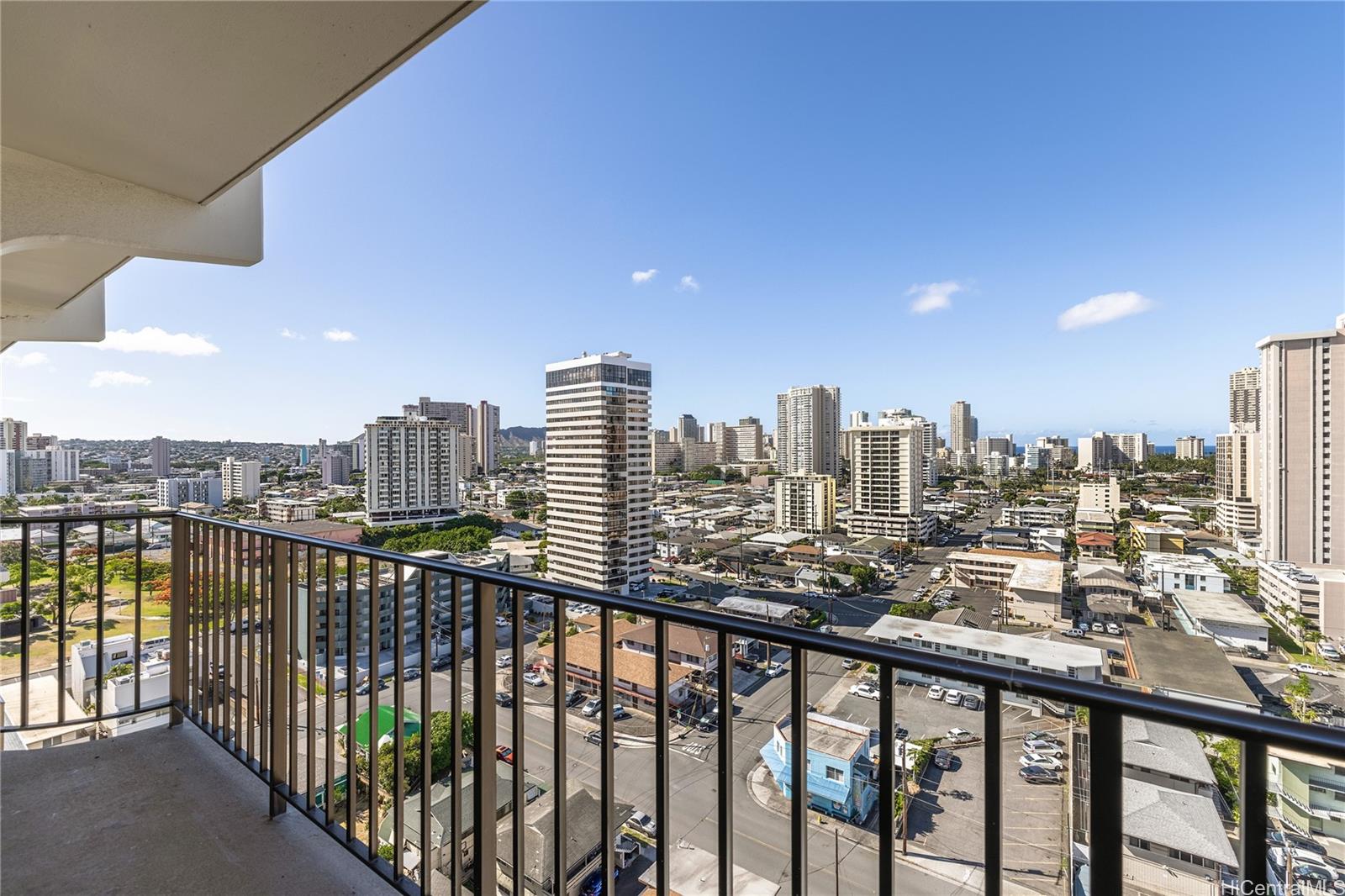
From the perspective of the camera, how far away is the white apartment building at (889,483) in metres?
23.7

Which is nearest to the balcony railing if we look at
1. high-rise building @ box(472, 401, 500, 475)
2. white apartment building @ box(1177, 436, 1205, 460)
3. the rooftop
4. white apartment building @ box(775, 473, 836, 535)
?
the rooftop

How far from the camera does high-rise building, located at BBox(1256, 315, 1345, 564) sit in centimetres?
1254

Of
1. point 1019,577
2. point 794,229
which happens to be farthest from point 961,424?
point 1019,577

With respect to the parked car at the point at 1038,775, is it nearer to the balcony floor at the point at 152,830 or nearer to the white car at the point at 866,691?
the white car at the point at 866,691

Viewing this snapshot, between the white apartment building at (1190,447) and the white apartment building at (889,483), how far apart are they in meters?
15.1

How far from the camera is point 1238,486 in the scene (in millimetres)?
18547

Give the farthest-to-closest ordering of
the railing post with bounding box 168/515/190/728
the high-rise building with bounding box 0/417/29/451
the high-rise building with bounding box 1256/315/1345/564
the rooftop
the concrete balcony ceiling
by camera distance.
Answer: the high-rise building with bounding box 1256/315/1345/564 → the rooftop → the high-rise building with bounding box 0/417/29/451 → the railing post with bounding box 168/515/190/728 → the concrete balcony ceiling

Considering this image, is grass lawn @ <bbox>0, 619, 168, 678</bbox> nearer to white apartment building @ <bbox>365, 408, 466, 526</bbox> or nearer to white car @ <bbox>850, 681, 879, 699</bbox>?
white car @ <bbox>850, 681, 879, 699</bbox>

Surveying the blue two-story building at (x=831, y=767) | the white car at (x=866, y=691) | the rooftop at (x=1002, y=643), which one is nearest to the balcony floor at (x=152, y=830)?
the blue two-story building at (x=831, y=767)

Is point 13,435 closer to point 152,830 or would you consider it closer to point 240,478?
point 240,478

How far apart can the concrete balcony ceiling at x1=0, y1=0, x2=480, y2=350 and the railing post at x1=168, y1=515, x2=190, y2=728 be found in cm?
107

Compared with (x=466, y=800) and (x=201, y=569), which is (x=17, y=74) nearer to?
(x=201, y=569)

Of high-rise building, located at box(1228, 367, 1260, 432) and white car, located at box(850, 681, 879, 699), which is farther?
high-rise building, located at box(1228, 367, 1260, 432)

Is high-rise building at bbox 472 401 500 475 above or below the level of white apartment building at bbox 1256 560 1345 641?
above
